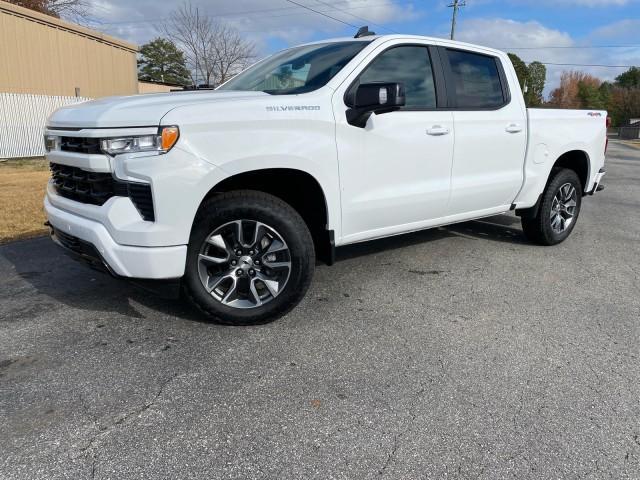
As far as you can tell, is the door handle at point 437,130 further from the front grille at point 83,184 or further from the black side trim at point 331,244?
the front grille at point 83,184

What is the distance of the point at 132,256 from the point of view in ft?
9.61

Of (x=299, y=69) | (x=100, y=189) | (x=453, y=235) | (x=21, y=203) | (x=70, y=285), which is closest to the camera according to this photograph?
(x=100, y=189)

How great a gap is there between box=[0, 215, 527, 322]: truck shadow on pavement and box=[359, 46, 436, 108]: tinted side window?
1739 millimetres

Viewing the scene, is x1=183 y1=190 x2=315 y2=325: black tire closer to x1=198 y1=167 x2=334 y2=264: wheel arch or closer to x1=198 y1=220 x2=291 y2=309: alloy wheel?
x1=198 y1=220 x2=291 y2=309: alloy wheel

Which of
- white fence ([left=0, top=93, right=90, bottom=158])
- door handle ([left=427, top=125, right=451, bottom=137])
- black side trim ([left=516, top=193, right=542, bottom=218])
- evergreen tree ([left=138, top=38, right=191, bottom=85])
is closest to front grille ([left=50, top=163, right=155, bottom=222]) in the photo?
door handle ([left=427, top=125, right=451, bottom=137])

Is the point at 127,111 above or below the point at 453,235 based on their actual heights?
above

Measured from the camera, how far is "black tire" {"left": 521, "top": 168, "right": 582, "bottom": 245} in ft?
17.7

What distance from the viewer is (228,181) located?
3.29 m

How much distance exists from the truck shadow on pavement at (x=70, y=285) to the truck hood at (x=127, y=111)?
98 centimetres

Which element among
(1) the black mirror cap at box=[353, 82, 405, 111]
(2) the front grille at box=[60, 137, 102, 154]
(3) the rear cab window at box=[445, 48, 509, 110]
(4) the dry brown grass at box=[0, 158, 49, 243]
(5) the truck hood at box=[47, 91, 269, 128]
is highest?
(3) the rear cab window at box=[445, 48, 509, 110]

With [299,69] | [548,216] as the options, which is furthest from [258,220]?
[548,216]

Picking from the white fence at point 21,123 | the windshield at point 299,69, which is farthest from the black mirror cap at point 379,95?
the white fence at point 21,123

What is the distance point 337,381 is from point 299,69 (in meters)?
2.48

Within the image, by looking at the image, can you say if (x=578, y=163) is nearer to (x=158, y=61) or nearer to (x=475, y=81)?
(x=475, y=81)
